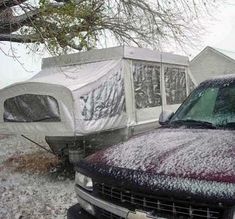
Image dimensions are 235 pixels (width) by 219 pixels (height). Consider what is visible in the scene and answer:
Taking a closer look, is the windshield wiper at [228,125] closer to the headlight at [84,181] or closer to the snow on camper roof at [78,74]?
the headlight at [84,181]

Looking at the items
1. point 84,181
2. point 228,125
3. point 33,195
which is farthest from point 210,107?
point 33,195

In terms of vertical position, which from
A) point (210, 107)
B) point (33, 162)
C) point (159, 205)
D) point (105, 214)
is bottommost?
point (33, 162)

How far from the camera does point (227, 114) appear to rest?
3836mm

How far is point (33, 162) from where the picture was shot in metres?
9.81

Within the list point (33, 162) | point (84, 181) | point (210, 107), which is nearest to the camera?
point (84, 181)

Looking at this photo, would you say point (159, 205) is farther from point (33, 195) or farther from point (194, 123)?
point (33, 195)

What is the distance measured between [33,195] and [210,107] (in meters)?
3.77

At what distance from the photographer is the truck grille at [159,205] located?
7.65 ft

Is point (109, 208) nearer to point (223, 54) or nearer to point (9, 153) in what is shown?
point (9, 153)

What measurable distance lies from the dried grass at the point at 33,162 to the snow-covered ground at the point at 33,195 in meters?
0.23

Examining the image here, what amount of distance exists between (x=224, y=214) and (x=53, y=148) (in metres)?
6.29

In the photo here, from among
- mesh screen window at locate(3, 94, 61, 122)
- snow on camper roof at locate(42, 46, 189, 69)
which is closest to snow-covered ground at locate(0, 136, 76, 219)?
mesh screen window at locate(3, 94, 61, 122)

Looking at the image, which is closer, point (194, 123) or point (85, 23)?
point (194, 123)

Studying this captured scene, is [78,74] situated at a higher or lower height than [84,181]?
higher
